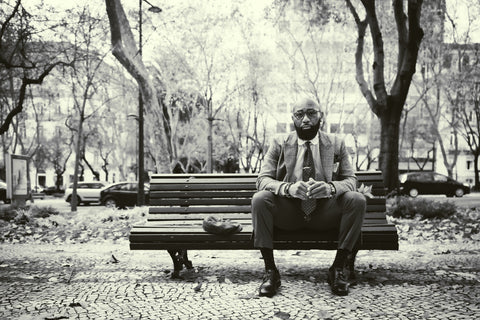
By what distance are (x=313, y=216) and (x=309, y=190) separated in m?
Answer: 0.32

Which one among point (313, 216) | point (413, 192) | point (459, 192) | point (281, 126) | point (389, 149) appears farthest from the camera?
point (281, 126)

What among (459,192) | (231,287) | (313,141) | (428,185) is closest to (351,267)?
(231,287)

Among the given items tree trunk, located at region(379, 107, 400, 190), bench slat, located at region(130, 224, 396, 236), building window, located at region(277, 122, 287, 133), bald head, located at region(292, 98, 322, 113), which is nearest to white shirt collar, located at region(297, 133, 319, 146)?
bald head, located at region(292, 98, 322, 113)

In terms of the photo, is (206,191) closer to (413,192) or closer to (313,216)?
(313,216)

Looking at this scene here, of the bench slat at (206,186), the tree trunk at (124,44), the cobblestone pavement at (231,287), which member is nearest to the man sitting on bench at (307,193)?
A: the cobblestone pavement at (231,287)

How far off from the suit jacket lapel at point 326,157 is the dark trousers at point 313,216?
23cm

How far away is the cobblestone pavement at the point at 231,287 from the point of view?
3533mm

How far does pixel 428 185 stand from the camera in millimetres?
33031

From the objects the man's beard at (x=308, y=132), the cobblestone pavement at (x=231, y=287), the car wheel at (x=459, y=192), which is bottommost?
the car wheel at (x=459, y=192)

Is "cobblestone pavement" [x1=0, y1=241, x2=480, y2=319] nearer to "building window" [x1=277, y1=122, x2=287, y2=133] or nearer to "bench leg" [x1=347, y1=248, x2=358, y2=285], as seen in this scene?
"bench leg" [x1=347, y1=248, x2=358, y2=285]

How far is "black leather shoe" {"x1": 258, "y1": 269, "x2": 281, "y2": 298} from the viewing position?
3.90 meters

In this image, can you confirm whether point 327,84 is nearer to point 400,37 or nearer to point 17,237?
point 400,37

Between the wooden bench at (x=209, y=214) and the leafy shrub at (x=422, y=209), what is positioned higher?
the wooden bench at (x=209, y=214)

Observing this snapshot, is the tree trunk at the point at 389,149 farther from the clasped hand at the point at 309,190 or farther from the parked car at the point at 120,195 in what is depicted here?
the parked car at the point at 120,195
